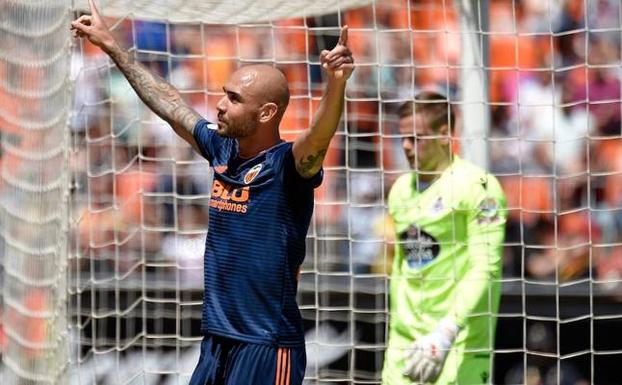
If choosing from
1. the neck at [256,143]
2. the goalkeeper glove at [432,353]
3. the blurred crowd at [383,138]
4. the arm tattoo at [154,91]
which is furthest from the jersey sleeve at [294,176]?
the blurred crowd at [383,138]

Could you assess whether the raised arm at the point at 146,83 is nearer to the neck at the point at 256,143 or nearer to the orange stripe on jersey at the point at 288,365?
the neck at the point at 256,143

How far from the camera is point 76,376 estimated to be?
638cm

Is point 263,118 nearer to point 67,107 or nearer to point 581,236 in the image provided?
point 67,107

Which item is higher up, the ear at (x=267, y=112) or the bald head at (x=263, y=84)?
the bald head at (x=263, y=84)

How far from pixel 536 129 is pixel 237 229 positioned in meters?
4.27

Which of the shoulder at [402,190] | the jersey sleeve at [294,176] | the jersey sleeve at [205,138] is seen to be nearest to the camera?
the jersey sleeve at [294,176]

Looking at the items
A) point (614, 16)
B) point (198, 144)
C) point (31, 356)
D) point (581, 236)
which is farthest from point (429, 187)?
point (614, 16)

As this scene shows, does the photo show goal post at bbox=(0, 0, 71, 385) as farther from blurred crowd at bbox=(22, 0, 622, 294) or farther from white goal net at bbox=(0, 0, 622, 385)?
blurred crowd at bbox=(22, 0, 622, 294)

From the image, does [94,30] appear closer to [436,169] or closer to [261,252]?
[261,252]

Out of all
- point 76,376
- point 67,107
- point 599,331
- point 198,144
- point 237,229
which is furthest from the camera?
point 599,331

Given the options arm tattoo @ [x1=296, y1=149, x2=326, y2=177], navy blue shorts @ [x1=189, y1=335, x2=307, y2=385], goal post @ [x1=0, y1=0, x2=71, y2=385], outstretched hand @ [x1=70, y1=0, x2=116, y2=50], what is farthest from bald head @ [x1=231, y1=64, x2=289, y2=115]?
goal post @ [x1=0, y1=0, x2=71, y2=385]

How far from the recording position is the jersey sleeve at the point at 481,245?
5.26m

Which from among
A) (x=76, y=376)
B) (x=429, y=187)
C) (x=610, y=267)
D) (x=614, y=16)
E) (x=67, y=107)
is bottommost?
(x=76, y=376)

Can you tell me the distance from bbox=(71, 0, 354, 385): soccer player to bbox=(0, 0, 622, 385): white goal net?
5.42 feet
